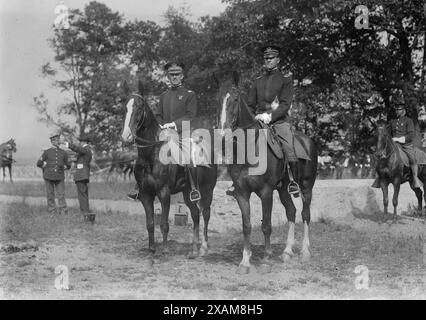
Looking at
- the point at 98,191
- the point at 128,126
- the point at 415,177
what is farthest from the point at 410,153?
the point at 98,191

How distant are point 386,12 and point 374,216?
36.3 feet

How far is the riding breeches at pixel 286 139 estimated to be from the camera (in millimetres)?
8875

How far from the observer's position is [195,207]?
993 cm

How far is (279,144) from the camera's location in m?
8.80

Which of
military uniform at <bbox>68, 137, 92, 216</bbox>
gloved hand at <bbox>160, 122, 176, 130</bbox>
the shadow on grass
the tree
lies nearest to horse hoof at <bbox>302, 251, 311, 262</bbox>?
gloved hand at <bbox>160, 122, 176, 130</bbox>

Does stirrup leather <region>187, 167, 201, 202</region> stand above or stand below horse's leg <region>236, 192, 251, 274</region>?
above

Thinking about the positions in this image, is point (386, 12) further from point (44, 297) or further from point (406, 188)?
point (44, 297)

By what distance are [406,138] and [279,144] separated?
27.3ft

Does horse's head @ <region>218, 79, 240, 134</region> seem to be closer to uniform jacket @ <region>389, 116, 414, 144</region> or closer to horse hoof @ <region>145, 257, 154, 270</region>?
horse hoof @ <region>145, 257, 154, 270</region>

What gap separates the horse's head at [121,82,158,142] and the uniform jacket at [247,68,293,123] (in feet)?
5.73

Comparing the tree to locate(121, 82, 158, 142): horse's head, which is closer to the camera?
locate(121, 82, 158, 142): horse's head

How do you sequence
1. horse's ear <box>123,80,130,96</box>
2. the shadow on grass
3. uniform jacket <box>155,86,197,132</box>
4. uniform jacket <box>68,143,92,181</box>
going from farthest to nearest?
1. the shadow on grass
2. uniform jacket <box>68,143,92,181</box>
3. uniform jacket <box>155,86,197,132</box>
4. horse's ear <box>123,80,130,96</box>

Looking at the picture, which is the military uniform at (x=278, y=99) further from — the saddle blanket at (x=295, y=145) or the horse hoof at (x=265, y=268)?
the horse hoof at (x=265, y=268)

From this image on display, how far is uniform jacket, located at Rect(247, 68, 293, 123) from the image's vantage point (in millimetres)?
8836
